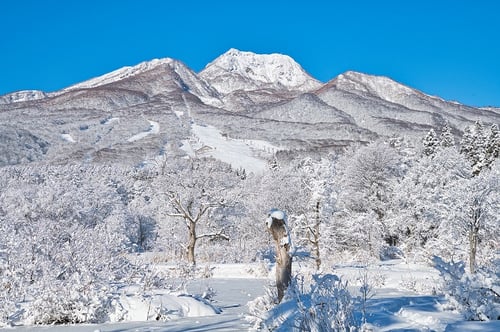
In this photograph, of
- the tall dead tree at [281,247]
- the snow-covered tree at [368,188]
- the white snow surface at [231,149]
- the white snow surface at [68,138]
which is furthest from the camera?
the white snow surface at [68,138]

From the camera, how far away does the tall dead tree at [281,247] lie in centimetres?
773

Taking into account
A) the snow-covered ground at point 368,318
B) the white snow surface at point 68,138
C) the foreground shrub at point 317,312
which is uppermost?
the white snow surface at point 68,138

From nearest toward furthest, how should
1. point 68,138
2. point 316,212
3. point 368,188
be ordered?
point 316,212, point 368,188, point 68,138

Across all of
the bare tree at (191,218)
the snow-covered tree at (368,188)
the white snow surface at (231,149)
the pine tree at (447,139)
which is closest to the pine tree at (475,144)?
the pine tree at (447,139)

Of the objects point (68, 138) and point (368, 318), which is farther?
point (68, 138)

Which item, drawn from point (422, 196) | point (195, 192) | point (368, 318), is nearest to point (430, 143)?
point (422, 196)

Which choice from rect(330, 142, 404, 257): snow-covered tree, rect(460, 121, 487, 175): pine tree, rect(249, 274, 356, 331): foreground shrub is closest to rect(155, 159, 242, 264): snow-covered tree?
rect(330, 142, 404, 257): snow-covered tree

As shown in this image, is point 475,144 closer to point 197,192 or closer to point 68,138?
point 197,192

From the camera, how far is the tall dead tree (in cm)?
773

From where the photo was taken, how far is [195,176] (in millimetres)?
30312

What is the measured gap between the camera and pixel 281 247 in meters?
7.76

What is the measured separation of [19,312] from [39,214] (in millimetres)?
25672

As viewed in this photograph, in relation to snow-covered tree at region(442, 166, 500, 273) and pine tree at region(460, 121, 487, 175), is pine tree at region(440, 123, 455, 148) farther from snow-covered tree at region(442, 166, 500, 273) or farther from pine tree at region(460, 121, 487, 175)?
snow-covered tree at region(442, 166, 500, 273)

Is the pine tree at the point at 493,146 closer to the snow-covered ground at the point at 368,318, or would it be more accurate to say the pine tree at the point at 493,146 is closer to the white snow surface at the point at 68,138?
the snow-covered ground at the point at 368,318
